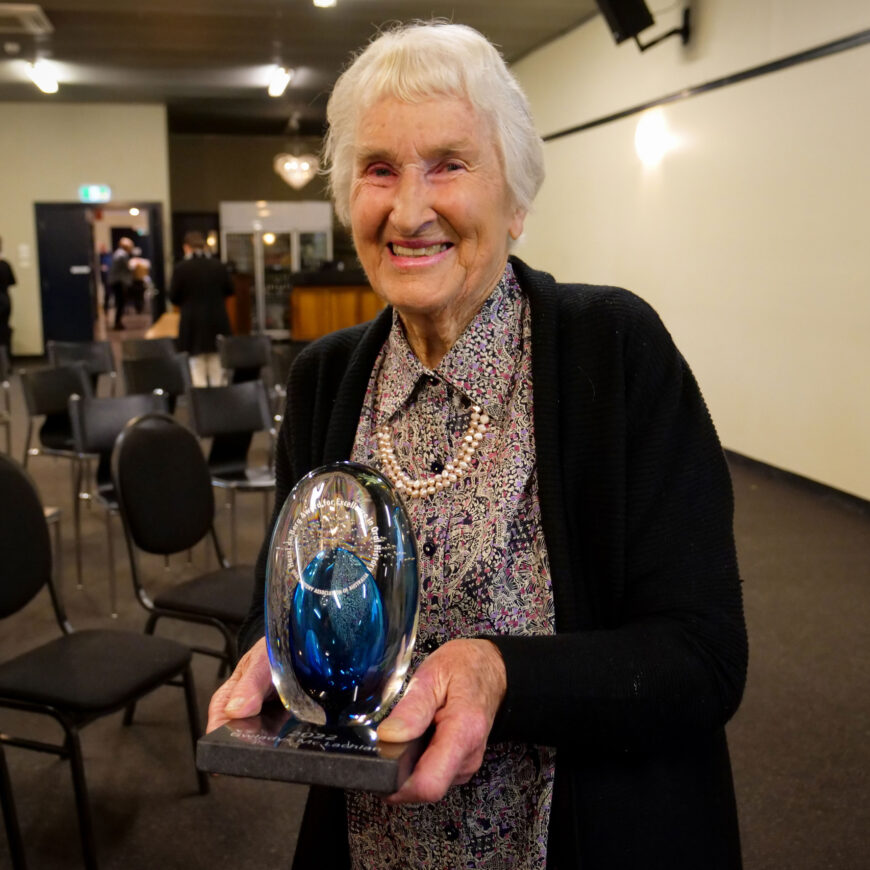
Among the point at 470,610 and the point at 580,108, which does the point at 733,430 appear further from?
the point at 470,610

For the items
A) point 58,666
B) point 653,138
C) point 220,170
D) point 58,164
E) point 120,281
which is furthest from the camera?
point 120,281

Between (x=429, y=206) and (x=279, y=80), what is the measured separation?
494 inches

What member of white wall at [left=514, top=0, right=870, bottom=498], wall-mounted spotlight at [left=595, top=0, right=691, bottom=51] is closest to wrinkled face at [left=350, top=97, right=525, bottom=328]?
white wall at [left=514, top=0, right=870, bottom=498]

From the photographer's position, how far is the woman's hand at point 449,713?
80 cm

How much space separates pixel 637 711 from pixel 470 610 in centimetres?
22

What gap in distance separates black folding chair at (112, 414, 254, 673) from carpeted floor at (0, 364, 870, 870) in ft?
1.33

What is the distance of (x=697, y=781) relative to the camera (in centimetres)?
106

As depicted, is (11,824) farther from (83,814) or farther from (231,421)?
(231,421)

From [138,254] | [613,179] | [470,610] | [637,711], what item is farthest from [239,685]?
[138,254]

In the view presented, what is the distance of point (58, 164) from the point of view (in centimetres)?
1455

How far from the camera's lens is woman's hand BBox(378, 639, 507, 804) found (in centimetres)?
80

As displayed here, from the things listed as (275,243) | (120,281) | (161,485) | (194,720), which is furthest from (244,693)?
(120,281)

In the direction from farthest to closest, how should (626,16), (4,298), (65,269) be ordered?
(65,269) → (4,298) → (626,16)

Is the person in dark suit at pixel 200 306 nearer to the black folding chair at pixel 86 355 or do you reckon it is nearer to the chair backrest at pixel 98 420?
the black folding chair at pixel 86 355
